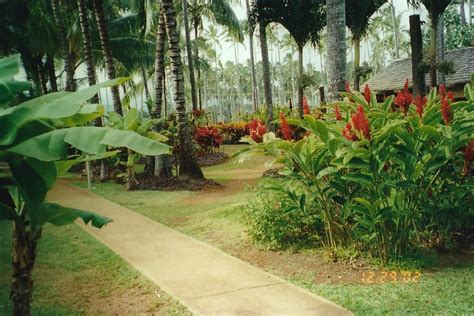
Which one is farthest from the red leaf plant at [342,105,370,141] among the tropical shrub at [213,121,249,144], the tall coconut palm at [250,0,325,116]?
the tropical shrub at [213,121,249,144]

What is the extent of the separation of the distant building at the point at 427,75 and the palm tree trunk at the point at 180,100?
8.33 metres

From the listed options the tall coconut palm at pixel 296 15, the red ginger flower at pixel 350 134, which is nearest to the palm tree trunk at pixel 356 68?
the tall coconut palm at pixel 296 15

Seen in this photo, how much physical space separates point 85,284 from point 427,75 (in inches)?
748

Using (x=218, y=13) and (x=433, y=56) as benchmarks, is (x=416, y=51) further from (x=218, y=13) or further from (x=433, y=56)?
(x=218, y=13)

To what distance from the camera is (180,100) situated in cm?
1155

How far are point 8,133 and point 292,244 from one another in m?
3.99

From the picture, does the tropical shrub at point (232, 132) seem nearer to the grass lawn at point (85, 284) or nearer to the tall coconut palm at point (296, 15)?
the tall coconut palm at point (296, 15)

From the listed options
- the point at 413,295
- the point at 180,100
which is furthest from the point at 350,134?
the point at 180,100

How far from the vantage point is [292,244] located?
5773 millimetres

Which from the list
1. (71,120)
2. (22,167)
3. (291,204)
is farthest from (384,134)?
(22,167)

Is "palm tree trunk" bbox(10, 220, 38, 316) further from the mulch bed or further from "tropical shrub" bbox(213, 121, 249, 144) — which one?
"tropical shrub" bbox(213, 121, 249, 144)

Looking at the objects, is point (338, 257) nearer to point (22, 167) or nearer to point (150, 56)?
point (22, 167)

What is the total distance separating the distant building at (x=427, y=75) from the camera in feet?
59.4
